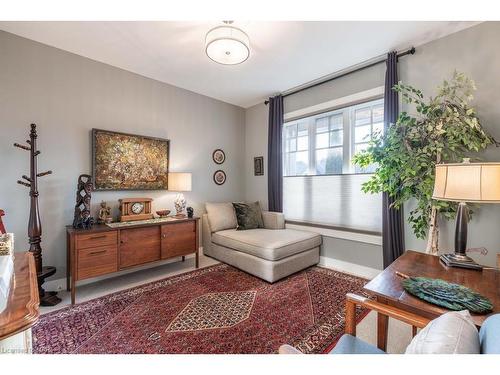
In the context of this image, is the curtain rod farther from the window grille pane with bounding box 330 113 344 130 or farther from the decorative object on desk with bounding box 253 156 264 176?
the decorative object on desk with bounding box 253 156 264 176

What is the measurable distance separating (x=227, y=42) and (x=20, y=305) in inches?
82.7

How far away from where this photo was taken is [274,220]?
356cm

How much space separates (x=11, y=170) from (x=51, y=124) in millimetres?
583

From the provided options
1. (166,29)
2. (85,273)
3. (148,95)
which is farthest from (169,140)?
(85,273)

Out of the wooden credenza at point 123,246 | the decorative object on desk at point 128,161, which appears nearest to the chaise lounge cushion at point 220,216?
the wooden credenza at point 123,246

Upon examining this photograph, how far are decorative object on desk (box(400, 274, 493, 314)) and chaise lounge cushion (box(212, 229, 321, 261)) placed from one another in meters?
1.59

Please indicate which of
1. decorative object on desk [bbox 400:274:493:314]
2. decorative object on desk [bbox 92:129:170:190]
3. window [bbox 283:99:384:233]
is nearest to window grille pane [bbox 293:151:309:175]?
window [bbox 283:99:384:233]

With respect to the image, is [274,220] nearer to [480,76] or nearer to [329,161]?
[329,161]

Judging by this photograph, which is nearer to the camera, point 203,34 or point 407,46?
point 203,34

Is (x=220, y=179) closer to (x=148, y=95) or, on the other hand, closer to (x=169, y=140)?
(x=169, y=140)

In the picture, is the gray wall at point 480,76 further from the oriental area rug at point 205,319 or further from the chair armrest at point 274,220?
the chair armrest at point 274,220

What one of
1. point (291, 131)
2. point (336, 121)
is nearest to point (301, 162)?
point (291, 131)
